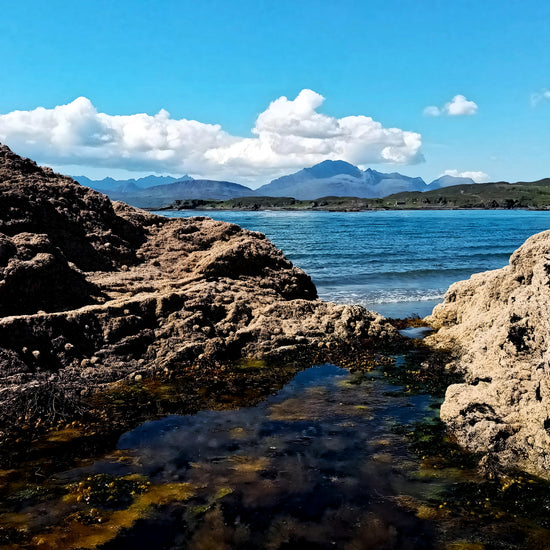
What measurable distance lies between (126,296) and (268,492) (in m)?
8.03

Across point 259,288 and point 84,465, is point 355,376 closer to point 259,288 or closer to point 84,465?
point 259,288

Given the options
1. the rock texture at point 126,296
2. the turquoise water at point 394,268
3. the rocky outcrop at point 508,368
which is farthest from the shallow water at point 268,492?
the turquoise water at point 394,268

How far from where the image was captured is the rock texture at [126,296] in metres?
11.1

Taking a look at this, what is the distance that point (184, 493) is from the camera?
23.3ft

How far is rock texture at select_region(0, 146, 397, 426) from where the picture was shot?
11.1 m

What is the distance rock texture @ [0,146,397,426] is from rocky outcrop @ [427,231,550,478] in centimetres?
295

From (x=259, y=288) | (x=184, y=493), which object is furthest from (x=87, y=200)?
(x=184, y=493)

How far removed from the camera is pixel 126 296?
1359cm

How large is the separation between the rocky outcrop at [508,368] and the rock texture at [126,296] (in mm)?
2955

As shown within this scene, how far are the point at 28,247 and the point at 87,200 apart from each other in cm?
423

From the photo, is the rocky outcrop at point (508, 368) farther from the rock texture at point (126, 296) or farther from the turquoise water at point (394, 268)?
the turquoise water at point (394, 268)

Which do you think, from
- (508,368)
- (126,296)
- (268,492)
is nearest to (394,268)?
(126,296)

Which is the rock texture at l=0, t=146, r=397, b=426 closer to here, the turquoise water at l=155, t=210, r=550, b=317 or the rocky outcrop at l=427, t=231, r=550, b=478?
the rocky outcrop at l=427, t=231, r=550, b=478

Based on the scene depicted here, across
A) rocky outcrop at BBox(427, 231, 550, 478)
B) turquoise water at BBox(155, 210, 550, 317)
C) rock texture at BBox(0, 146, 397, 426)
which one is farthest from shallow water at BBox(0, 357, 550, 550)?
turquoise water at BBox(155, 210, 550, 317)
